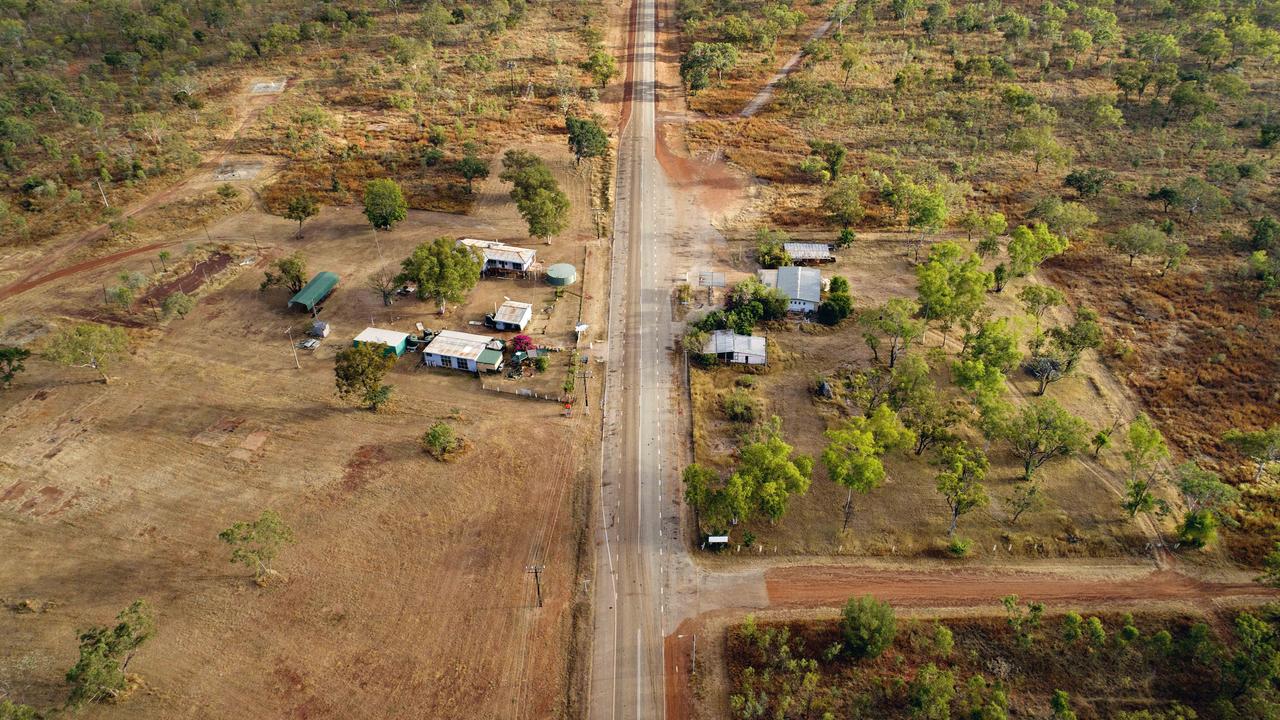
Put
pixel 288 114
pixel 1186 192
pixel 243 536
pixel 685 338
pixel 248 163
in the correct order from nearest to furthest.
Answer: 1. pixel 243 536
2. pixel 685 338
3. pixel 1186 192
4. pixel 248 163
5. pixel 288 114

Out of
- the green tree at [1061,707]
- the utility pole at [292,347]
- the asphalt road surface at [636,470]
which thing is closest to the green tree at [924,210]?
the asphalt road surface at [636,470]

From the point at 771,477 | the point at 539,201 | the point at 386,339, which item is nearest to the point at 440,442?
the point at 386,339

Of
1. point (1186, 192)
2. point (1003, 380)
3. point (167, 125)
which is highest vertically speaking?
point (167, 125)

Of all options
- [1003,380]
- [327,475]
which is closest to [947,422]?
[1003,380]

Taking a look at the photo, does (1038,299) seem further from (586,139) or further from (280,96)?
(280,96)

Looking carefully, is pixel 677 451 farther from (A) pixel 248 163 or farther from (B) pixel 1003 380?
(A) pixel 248 163

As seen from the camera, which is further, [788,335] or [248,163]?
[248,163]
